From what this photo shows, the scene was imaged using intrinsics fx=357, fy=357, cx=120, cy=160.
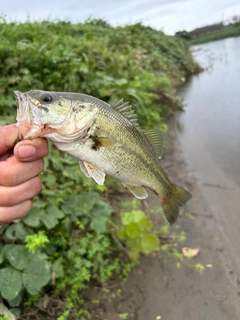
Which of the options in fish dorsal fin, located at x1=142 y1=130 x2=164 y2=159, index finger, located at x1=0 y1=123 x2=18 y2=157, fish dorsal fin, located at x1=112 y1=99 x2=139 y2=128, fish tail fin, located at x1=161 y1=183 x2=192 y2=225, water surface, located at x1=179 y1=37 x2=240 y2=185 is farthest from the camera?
water surface, located at x1=179 y1=37 x2=240 y2=185

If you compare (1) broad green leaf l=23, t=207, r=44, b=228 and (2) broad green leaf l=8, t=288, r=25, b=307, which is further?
(1) broad green leaf l=23, t=207, r=44, b=228

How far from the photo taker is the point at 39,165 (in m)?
1.85

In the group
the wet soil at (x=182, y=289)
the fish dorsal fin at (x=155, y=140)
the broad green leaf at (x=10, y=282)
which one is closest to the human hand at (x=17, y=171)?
the fish dorsal fin at (x=155, y=140)

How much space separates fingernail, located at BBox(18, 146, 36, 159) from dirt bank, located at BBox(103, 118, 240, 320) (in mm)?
2161

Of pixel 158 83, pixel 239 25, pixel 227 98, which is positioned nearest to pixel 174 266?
pixel 158 83

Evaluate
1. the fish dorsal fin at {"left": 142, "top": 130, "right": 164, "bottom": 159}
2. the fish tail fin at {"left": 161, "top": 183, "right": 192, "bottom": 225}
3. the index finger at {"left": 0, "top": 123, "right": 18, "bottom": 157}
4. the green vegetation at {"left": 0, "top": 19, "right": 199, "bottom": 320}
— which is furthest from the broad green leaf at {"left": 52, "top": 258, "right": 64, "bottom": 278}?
the index finger at {"left": 0, "top": 123, "right": 18, "bottom": 157}

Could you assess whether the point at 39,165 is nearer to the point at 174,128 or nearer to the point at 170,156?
the point at 170,156

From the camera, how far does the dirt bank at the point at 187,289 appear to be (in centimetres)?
337

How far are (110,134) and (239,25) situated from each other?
46.2m

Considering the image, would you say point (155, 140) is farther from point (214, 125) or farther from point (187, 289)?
point (214, 125)

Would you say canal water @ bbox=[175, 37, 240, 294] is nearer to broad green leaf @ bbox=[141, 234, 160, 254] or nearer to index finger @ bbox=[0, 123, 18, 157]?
broad green leaf @ bbox=[141, 234, 160, 254]

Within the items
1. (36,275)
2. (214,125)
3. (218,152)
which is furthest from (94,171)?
(214,125)

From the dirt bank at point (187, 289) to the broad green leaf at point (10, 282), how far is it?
93cm

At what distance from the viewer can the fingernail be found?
1.68 metres
